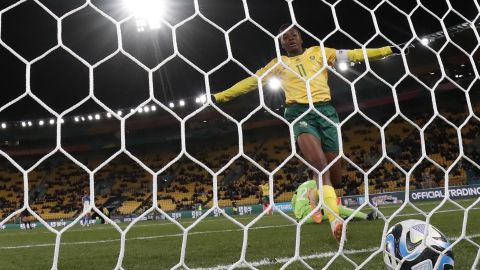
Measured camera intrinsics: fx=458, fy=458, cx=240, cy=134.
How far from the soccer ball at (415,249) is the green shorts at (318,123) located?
1309 millimetres

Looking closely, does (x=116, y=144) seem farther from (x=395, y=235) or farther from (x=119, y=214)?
(x=395, y=235)

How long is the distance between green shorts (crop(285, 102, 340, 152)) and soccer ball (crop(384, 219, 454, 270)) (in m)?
1.31

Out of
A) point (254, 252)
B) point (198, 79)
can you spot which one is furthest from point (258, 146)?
point (254, 252)

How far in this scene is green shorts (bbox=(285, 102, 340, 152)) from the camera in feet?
10.1

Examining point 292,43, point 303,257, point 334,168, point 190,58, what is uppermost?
point 190,58

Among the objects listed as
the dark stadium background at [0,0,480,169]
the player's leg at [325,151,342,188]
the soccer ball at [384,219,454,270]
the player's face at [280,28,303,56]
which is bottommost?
the soccer ball at [384,219,454,270]

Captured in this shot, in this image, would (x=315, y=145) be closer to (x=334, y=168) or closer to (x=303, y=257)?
(x=334, y=168)

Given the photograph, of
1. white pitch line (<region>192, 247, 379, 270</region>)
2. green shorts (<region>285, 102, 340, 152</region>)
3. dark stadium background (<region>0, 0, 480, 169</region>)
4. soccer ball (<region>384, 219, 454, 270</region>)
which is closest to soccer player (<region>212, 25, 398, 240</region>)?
green shorts (<region>285, 102, 340, 152</region>)

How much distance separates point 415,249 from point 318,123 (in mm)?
1531

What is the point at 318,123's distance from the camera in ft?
10.3

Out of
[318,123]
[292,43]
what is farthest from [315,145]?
[292,43]

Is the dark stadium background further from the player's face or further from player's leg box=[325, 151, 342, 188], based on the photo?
the player's face

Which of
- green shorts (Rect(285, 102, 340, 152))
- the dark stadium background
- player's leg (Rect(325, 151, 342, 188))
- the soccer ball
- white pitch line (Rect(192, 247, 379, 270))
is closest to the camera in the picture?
the soccer ball

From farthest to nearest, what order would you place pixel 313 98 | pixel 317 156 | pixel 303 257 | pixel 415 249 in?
pixel 313 98 → pixel 317 156 → pixel 303 257 → pixel 415 249
